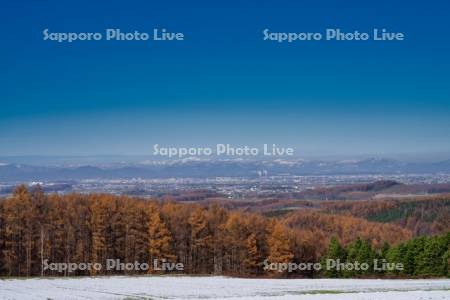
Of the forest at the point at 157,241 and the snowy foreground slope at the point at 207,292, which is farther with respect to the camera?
the forest at the point at 157,241

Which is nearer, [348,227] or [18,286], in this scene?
[18,286]

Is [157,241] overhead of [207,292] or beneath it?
overhead

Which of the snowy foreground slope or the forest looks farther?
the forest

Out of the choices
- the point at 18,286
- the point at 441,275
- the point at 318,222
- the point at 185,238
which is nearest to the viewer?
the point at 18,286

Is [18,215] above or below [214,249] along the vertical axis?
above

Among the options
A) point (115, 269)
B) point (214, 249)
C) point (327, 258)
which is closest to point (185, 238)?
point (214, 249)

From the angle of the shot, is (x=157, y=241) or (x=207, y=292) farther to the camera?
(x=157, y=241)

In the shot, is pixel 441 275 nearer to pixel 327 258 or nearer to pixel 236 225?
pixel 327 258

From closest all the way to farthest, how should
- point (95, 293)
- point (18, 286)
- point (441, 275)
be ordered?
1. point (95, 293)
2. point (18, 286)
3. point (441, 275)
